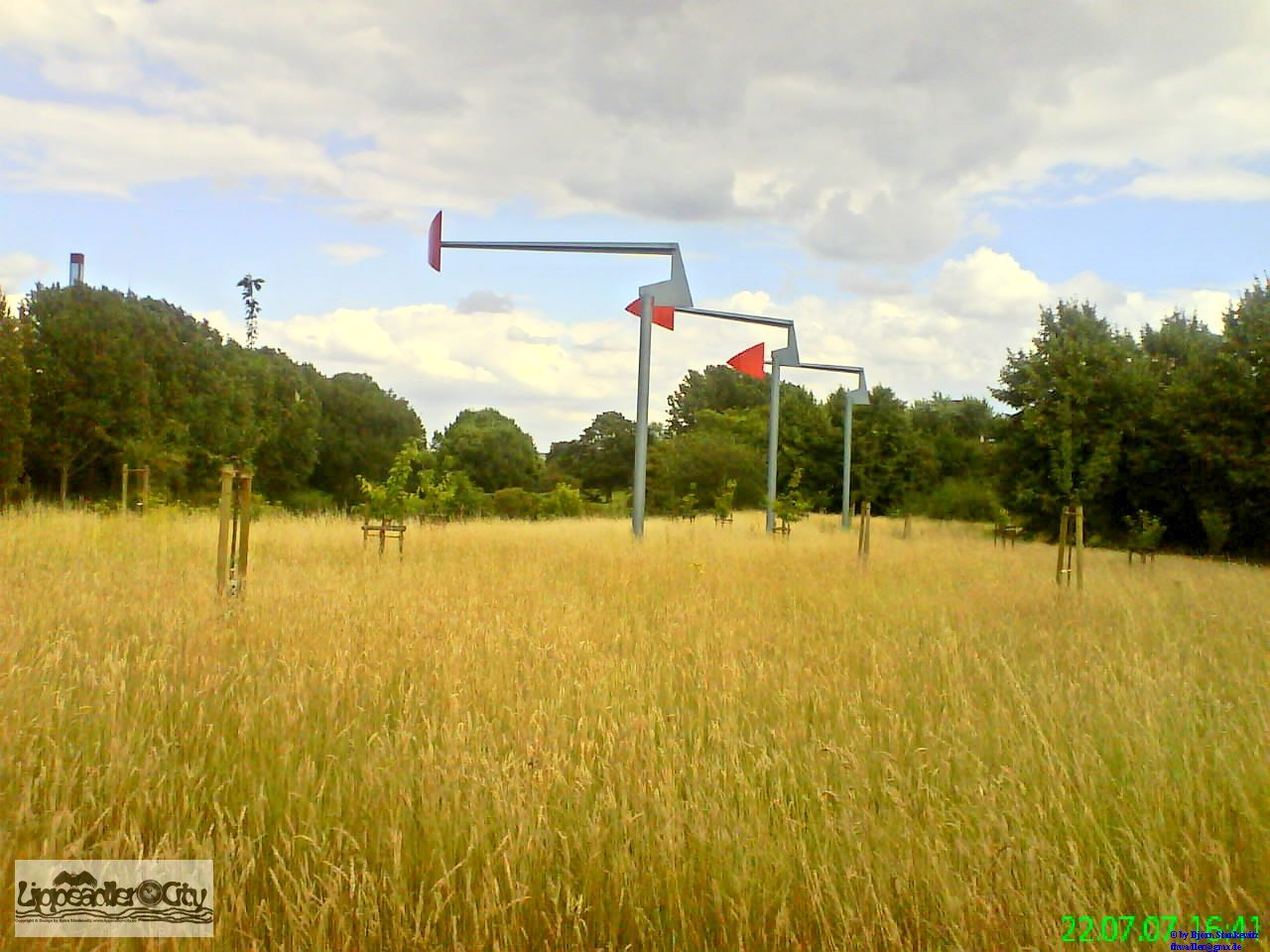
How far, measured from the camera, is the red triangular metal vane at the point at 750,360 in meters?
22.6

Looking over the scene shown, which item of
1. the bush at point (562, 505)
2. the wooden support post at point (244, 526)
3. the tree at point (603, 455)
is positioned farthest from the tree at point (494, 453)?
the wooden support post at point (244, 526)

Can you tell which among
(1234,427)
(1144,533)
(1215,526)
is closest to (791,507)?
(1144,533)

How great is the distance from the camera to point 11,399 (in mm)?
26875

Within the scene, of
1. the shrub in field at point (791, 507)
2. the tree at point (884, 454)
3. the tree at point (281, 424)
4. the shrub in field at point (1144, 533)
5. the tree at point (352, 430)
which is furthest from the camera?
the tree at point (352, 430)

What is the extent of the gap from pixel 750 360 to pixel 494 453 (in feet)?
123

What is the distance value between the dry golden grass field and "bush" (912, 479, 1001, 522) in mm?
36138

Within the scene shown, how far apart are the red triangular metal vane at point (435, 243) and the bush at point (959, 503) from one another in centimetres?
3273

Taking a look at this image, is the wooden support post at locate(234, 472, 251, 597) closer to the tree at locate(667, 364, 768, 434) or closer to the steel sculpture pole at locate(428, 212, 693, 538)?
the steel sculpture pole at locate(428, 212, 693, 538)

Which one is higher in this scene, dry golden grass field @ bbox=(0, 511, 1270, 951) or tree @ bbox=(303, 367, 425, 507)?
tree @ bbox=(303, 367, 425, 507)

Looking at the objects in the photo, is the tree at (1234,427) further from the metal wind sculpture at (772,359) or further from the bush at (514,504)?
the bush at (514,504)

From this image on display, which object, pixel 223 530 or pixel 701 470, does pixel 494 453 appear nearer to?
pixel 701 470

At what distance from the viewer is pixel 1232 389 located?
26.1 meters

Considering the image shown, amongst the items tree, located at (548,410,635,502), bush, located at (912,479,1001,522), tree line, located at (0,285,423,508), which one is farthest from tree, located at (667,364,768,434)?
tree line, located at (0,285,423,508)

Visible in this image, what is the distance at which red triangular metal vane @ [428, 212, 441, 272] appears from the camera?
15.7m
